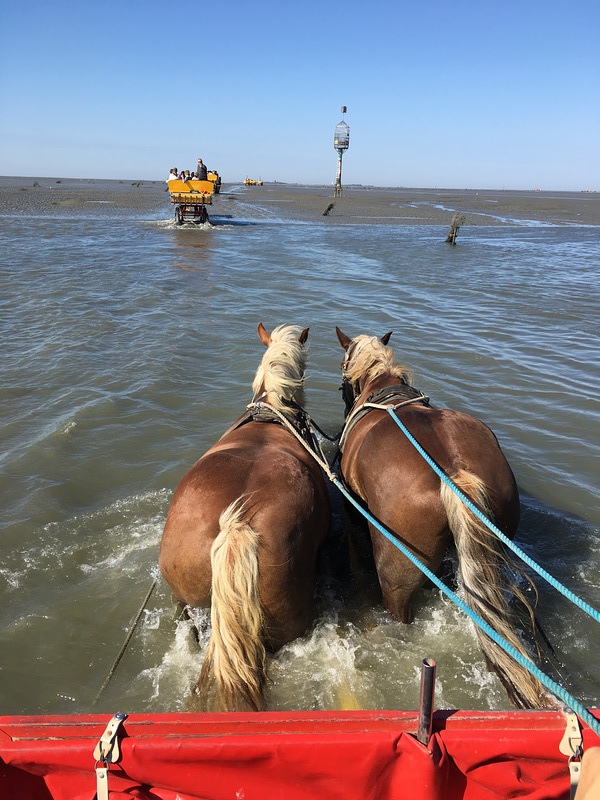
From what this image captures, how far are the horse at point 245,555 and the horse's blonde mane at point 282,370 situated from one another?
103 centimetres

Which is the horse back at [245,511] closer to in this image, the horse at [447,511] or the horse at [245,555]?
the horse at [245,555]

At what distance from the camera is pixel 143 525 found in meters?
4.65

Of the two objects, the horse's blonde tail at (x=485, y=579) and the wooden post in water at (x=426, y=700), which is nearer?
the wooden post in water at (x=426, y=700)

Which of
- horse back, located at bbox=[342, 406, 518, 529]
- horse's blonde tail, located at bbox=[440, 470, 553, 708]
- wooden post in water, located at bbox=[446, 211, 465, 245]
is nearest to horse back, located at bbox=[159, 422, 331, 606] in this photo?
horse back, located at bbox=[342, 406, 518, 529]

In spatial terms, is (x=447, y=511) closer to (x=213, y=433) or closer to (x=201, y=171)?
(x=213, y=433)

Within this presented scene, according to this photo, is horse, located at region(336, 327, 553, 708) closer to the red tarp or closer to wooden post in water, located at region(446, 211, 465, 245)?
the red tarp

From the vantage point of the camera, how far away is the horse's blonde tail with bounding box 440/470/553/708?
109 inches

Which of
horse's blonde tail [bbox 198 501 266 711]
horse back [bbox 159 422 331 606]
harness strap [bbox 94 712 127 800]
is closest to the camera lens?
harness strap [bbox 94 712 127 800]

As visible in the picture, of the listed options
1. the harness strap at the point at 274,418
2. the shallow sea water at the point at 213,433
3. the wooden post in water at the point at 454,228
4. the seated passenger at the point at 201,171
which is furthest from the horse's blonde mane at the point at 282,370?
the seated passenger at the point at 201,171

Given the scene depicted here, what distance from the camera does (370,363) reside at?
4.59m

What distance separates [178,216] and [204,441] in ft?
78.2

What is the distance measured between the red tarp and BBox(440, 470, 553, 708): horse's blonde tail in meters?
1.03

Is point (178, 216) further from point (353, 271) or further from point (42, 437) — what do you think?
point (42, 437)

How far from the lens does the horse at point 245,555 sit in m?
2.44
